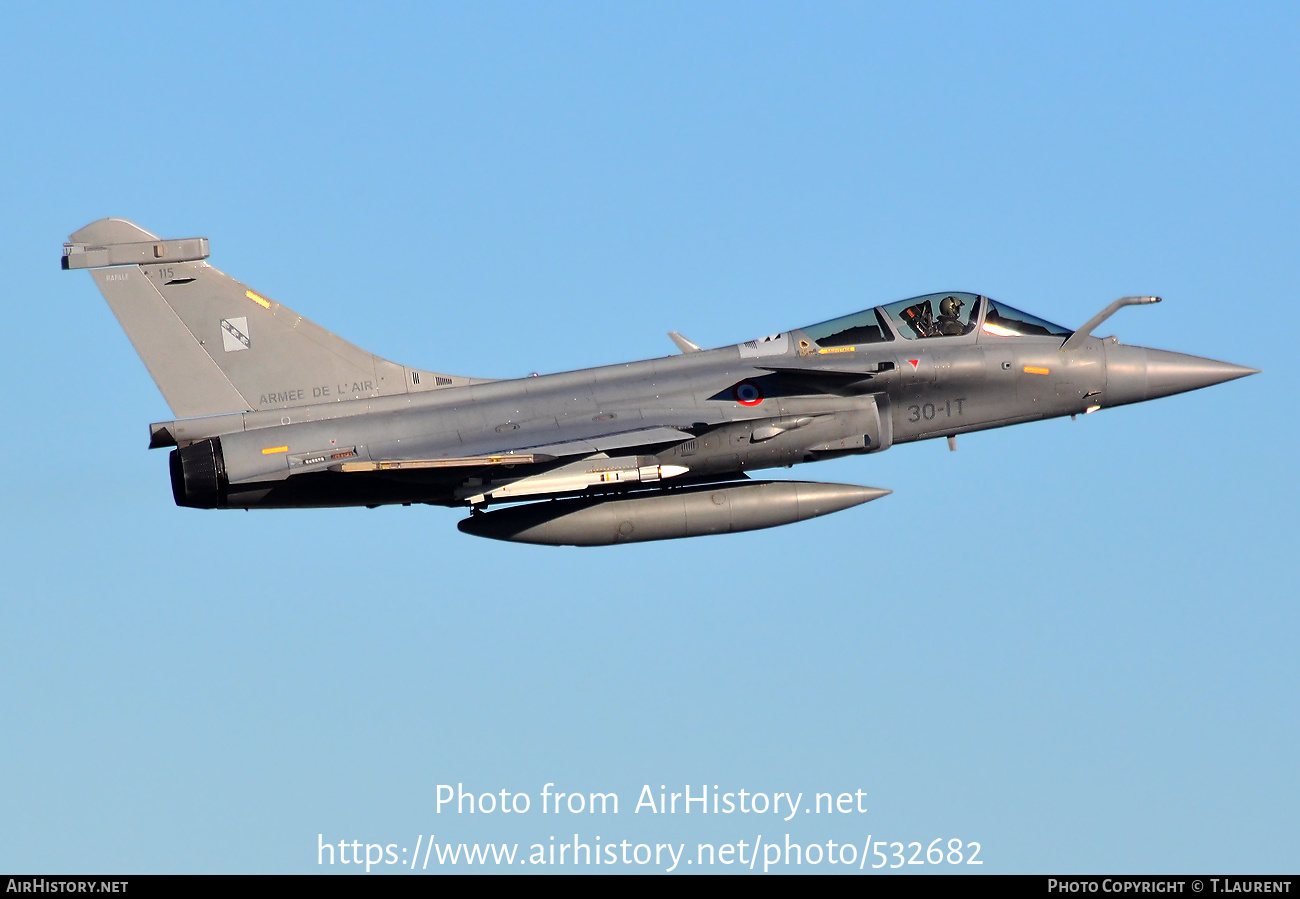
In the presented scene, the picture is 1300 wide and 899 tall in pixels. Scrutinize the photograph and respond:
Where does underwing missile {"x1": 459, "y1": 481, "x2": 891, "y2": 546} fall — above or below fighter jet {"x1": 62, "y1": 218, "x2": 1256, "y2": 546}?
below

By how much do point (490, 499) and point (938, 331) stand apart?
21.3 feet

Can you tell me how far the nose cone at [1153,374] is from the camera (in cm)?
2622

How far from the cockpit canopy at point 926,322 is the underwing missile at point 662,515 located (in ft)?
7.23

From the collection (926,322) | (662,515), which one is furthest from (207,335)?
(926,322)

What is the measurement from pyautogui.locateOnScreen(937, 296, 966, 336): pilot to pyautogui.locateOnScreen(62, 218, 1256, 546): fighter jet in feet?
0.10

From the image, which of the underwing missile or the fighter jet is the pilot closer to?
the fighter jet

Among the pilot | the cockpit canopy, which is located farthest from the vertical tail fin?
the pilot

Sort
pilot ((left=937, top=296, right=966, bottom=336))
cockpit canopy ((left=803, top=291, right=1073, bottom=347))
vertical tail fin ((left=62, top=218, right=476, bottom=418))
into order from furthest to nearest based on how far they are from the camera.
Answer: pilot ((left=937, top=296, right=966, bottom=336)) < cockpit canopy ((left=803, top=291, right=1073, bottom=347)) < vertical tail fin ((left=62, top=218, right=476, bottom=418))

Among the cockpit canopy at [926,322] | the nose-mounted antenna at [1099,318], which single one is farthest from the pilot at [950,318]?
the nose-mounted antenna at [1099,318]

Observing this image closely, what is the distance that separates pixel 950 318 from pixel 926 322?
0.34 metres

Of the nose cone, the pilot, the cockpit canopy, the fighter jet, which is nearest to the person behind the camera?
the fighter jet

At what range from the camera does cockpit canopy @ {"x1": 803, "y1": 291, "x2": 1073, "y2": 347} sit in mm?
25781

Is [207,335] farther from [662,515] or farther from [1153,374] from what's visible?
[1153,374]
